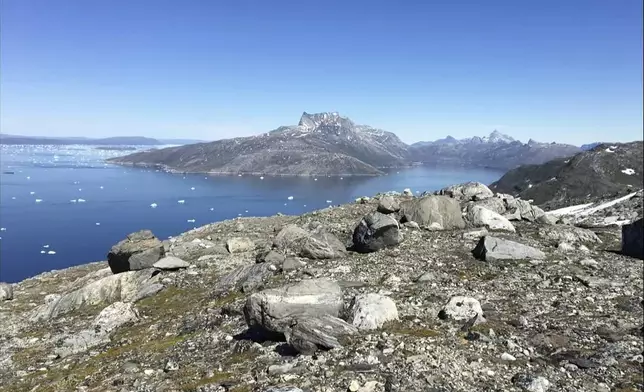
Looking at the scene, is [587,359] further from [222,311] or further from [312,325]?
[222,311]

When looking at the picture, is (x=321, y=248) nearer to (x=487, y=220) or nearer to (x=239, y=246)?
(x=239, y=246)

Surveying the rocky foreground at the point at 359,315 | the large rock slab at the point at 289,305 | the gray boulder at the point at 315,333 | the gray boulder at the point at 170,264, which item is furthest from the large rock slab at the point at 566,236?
the gray boulder at the point at 170,264

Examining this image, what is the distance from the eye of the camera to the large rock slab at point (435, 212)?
2606 cm

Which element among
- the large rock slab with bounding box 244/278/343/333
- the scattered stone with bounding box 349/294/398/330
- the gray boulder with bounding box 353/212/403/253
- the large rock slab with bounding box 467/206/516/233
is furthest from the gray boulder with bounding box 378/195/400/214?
the large rock slab with bounding box 244/278/343/333

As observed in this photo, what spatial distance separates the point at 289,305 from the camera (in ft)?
42.1

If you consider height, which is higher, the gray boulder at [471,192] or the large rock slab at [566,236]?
the gray boulder at [471,192]

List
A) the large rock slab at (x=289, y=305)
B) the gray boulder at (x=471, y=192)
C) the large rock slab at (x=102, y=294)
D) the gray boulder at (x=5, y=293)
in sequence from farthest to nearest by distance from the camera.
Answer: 1. the gray boulder at (x=471, y=192)
2. the gray boulder at (x=5, y=293)
3. the large rock slab at (x=102, y=294)
4. the large rock slab at (x=289, y=305)

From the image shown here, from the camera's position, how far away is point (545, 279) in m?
17.0

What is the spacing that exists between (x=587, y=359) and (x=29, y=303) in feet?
88.0

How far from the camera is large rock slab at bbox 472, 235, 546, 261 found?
19.6 meters

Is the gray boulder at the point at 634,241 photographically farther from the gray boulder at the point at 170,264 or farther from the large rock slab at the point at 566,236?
the gray boulder at the point at 170,264

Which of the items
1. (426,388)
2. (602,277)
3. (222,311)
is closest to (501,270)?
(602,277)

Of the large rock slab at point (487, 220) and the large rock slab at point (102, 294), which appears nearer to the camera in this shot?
the large rock slab at point (102, 294)

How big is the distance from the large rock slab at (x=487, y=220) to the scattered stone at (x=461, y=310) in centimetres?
1294
